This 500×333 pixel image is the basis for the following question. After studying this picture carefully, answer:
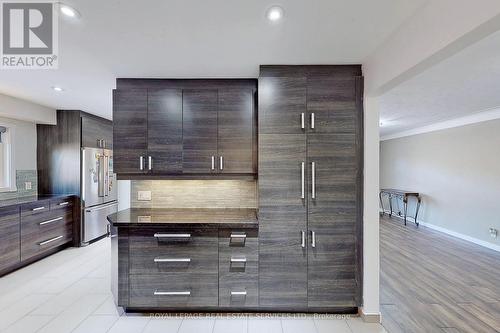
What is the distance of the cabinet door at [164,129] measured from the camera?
269cm

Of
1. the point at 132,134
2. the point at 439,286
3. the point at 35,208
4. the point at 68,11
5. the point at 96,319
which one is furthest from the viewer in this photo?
the point at 35,208

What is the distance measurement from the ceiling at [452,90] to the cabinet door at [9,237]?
5416 mm

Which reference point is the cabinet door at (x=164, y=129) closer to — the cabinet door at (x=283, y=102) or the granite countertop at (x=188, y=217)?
the granite countertop at (x=188, y=217)

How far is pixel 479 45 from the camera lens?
2.13 m

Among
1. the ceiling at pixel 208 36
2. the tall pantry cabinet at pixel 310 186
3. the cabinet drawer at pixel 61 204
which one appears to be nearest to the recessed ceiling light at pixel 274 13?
the ceiling at pixel 208 36

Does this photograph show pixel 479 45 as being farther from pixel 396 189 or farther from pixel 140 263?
pixel 396 189

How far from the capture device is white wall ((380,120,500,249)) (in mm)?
4617

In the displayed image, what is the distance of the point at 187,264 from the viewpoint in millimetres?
2395

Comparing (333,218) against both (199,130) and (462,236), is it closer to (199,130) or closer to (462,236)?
(199,130)

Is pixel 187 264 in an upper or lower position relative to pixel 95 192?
lower

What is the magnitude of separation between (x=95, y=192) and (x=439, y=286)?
18.2 feet

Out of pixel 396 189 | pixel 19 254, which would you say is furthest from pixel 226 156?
pixel 396 189

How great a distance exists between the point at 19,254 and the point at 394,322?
4.73 m
